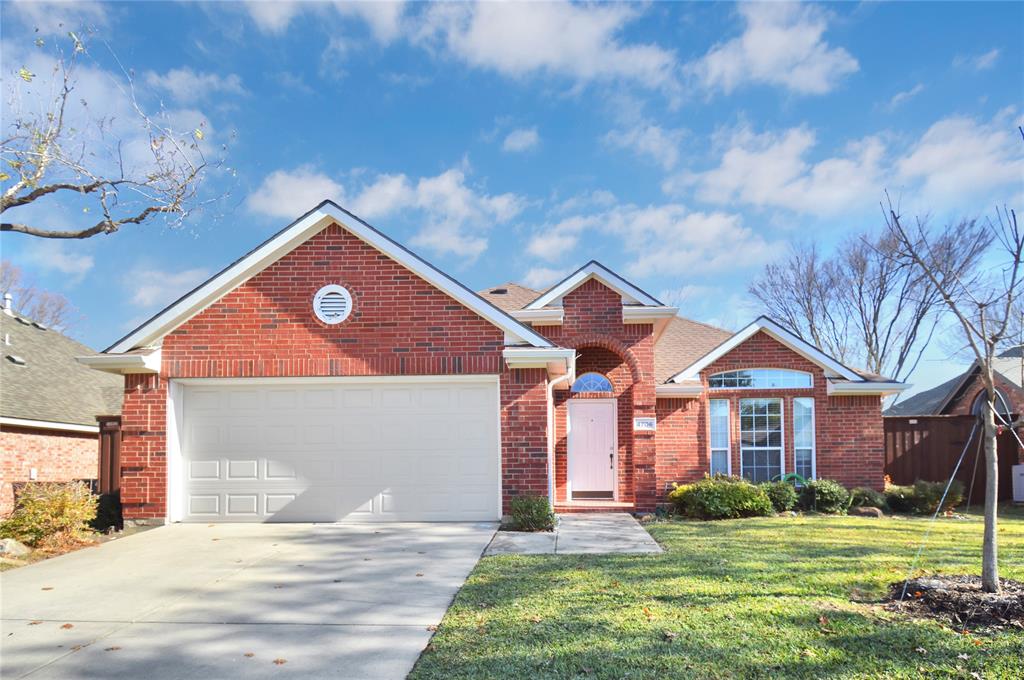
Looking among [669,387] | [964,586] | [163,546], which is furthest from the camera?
[669,387]

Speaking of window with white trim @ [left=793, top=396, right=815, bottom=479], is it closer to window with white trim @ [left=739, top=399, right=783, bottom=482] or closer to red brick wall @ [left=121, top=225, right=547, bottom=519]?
window with white trim @ [left=739, top=399, right=783, bottom=482]

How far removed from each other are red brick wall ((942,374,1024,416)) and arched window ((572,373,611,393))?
1047cm

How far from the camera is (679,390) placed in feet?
53.0

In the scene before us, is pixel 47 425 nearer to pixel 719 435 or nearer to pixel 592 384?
pixel 592 384

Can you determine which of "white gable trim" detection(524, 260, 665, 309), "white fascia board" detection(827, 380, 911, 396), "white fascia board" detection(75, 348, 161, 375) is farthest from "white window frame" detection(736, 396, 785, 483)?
"white fascia board" detection(75, 348, 161, 375)

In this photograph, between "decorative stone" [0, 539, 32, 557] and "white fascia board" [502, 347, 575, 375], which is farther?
"white fascia board" [502, 347, 575, 375]

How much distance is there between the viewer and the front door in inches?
655

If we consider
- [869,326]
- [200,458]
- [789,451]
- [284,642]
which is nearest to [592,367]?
[789,451]

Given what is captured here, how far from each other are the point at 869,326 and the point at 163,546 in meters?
28.6

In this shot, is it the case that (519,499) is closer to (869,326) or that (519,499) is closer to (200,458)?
(200,458)

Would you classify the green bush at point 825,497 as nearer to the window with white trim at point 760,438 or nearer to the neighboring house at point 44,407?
the window with white trim at point 760,438

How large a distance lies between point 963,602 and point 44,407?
18.6 metres

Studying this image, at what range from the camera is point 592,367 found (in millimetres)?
16578

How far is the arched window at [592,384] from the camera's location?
648 inches
